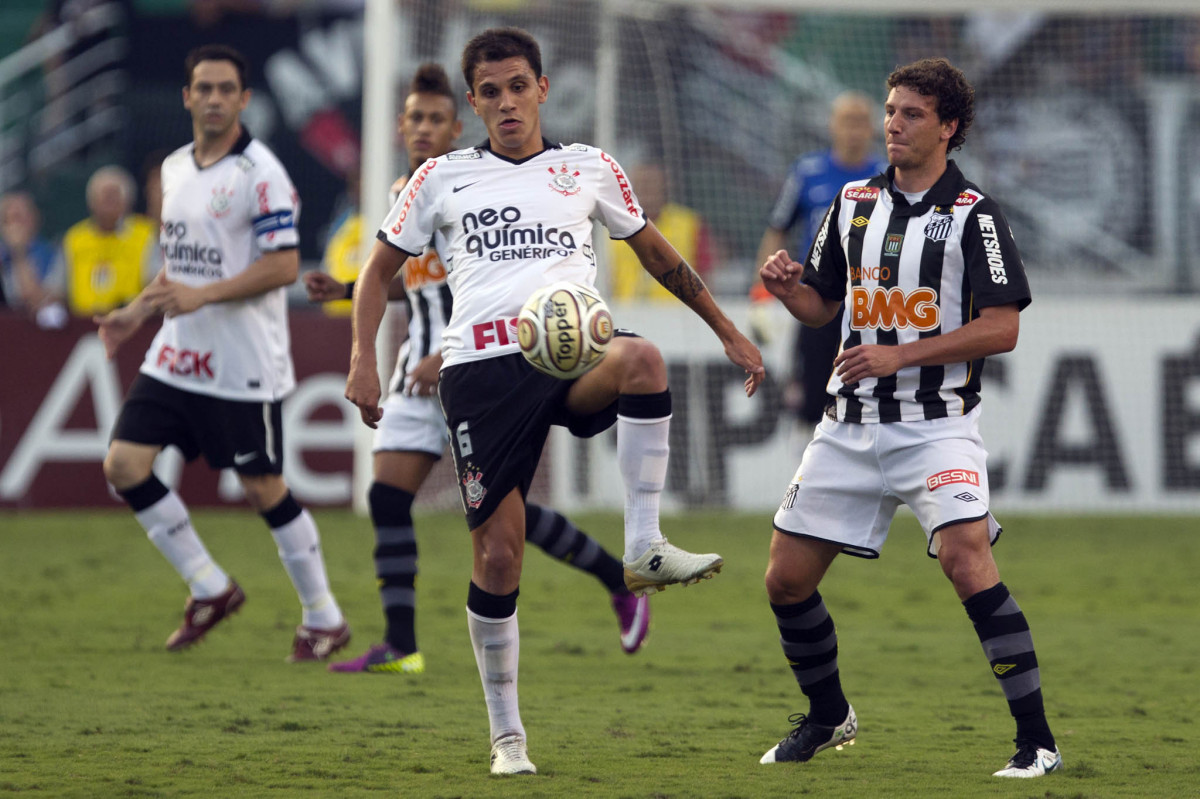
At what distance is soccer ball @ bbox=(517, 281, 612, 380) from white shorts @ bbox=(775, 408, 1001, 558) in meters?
0.77

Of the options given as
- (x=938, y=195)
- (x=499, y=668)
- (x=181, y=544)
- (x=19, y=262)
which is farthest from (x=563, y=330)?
(x=19, y=262)

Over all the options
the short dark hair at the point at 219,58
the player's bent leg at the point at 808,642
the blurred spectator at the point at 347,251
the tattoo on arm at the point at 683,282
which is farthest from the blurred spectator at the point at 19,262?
the player's bent leg at the point at 808,642

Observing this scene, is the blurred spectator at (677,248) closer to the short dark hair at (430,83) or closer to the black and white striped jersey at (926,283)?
the short dark hair at (430,83)

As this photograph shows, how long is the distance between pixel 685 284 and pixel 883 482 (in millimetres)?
864

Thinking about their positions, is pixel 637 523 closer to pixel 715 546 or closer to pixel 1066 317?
pixel 715 546

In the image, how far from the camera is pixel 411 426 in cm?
659

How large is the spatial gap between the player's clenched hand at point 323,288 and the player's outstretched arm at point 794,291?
1898mm

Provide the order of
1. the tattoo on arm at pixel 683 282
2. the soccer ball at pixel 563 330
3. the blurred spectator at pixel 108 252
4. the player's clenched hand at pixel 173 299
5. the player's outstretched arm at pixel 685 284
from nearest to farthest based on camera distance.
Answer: the soccer ball at pixel 563 330 → the player's outstretched arm at pixel 685 284 → the tattoo on arm at pixel 683 282 → the player's clenched hand at pixel 173 299 → the blurred spectator at pixel 108 252

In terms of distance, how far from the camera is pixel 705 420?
12.5 metres

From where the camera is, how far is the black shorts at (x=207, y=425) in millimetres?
6867

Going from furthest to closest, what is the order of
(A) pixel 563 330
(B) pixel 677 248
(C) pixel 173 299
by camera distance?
(B) pixel 677 248, (C) pixel 173 299, (A) pixel 563 330

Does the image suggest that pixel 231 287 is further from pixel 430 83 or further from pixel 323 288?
pixel 430 83

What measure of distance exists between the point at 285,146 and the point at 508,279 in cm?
1326

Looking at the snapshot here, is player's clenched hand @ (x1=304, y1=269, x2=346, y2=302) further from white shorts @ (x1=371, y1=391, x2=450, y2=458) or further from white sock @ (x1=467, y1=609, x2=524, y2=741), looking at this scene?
white sock @ (x1=467, y1=609, x2=524, y2=741)
